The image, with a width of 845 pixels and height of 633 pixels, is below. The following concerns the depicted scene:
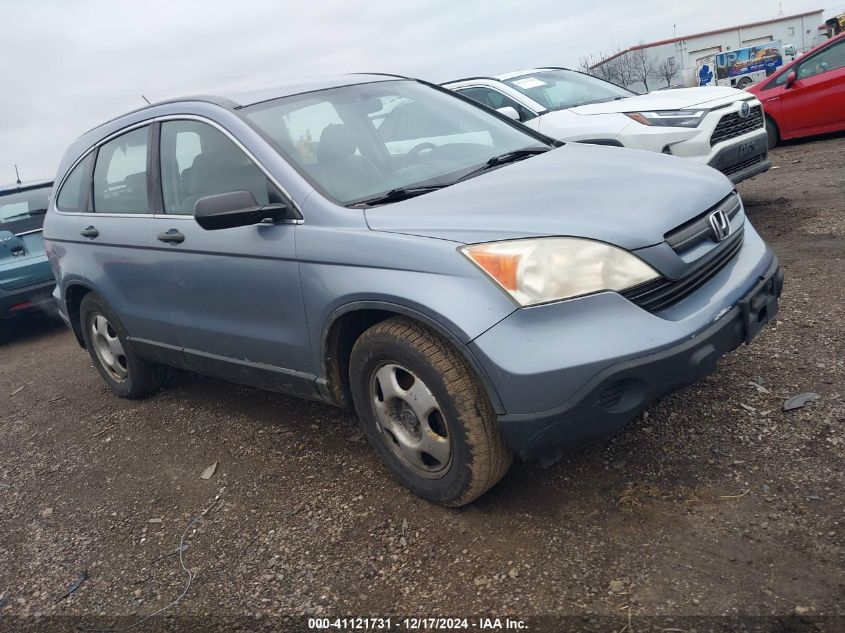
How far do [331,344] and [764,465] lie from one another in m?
1.83

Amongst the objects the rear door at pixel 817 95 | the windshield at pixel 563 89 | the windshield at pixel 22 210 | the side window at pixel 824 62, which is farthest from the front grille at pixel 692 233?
the side window at pixel 824 62

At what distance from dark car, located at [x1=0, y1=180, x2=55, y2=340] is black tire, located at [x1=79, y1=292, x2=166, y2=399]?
2764mm

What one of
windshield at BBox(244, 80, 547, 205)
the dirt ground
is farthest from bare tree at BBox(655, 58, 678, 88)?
windshield at BBox(244, 80, 547, 205)

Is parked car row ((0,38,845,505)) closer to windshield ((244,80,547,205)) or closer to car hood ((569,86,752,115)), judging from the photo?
windshield ((244,80,547,205))

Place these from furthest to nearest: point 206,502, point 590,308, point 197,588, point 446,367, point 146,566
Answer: point 206,502 → point 146,566 → point 197,588 → point 446,367 → point 590,308

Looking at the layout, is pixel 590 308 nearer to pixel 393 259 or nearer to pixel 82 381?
pixel 393 259

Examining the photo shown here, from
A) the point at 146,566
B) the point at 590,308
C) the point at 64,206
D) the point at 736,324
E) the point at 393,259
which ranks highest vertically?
the point at 64,206

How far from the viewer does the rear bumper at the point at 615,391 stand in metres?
2.47

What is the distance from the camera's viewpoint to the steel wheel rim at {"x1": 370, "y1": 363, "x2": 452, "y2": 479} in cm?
285

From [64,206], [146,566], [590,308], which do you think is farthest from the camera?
[64,206]

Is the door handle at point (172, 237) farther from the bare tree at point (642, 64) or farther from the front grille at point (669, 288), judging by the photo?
the bare tree at point (642, 64)

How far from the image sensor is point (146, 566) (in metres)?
3.10

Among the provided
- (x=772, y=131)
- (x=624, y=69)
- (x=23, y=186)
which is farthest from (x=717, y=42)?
(x=23, y=186)

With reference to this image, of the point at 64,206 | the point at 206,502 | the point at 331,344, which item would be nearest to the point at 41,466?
the point at 206,502
